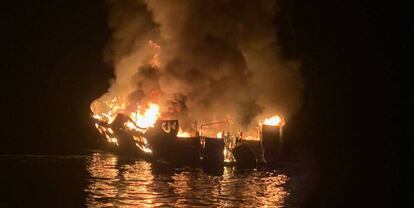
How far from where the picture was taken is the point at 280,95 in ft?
185

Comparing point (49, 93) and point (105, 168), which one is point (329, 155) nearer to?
point (105, 168)

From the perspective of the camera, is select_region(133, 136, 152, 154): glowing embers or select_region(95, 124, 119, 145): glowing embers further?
select_region(95, 124, 119, 145): glowing embers

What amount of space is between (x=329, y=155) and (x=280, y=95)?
7.48m

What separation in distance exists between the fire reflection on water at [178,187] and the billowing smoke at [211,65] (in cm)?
1376

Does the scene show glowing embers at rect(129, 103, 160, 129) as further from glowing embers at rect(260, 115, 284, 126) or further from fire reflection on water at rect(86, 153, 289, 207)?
glowing embers at rect(260, 115, 284, 126)

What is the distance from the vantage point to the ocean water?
24.8 meters

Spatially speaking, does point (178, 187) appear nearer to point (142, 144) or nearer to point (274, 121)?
point (142, 144)

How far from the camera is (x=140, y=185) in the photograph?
29656 mm

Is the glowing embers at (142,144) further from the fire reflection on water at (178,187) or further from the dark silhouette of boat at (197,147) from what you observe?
the fire reflection on water at (178,187)

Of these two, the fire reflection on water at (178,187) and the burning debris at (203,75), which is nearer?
the fire reflection on water at (178,187)

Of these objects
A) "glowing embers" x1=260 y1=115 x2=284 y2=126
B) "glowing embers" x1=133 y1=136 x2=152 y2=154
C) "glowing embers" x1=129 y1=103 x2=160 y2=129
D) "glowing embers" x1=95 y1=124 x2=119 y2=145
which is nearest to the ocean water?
"glowing embers" x1=133 y1=136 x2=152 y2=154

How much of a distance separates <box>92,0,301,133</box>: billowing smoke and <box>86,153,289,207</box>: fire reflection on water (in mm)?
13757

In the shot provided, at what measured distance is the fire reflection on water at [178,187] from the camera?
983 inches

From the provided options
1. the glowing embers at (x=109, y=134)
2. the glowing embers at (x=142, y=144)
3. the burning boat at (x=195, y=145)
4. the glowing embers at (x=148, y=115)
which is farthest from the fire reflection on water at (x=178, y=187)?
the glowing embers at (x=109, y=134)
